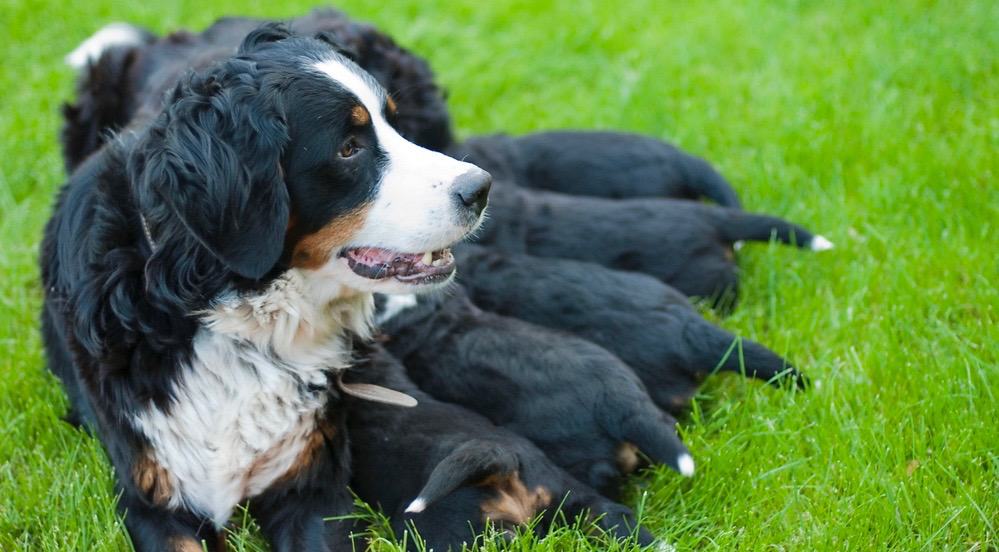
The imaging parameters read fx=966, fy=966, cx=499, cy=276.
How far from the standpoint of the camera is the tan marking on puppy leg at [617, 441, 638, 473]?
3.03m

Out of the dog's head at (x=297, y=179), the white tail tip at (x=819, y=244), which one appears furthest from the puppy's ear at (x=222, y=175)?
the white tail tip at (x=819, y=244)

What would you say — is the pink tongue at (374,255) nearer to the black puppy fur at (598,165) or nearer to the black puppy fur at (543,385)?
the black puppy fur at (543,385)

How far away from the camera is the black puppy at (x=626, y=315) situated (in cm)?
332

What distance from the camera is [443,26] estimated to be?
20.0 feet

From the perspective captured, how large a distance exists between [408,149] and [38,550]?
5.34 ft

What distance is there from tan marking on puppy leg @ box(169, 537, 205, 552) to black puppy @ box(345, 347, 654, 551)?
51 cm

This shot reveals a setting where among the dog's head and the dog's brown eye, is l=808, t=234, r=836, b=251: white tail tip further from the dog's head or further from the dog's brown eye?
the dog's brown eye

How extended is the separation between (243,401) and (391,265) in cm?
59

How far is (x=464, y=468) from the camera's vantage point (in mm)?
2607

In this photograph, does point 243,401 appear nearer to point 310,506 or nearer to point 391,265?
point 310,506

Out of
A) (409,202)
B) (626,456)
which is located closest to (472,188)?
(409,202)

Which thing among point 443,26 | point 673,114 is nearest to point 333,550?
point 673,114

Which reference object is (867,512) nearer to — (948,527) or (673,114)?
(948,527)

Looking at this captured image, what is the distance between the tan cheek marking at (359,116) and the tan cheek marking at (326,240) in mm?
231
